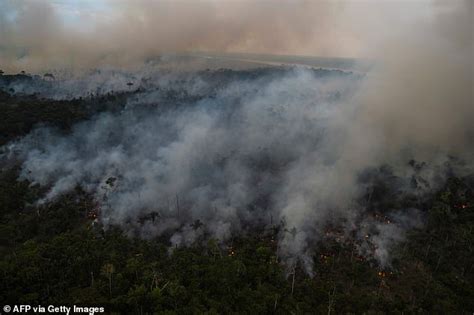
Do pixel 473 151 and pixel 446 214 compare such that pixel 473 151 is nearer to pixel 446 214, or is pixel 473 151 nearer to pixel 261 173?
pixel 446 214

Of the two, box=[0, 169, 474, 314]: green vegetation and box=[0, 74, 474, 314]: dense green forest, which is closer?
box=[0, 169, 474, 314]: green vegetation

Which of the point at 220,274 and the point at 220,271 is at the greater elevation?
the point at 220,271

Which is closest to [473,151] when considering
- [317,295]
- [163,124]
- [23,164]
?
[317,295]

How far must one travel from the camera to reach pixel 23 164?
129500 mm

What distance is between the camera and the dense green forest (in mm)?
67062

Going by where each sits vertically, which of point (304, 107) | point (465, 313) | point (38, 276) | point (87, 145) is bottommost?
point (465, 313)

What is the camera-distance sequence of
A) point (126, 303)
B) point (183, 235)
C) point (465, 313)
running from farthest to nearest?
point (183, 235) → point (465, 313) → point (126, 303)

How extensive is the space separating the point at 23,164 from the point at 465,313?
122 m

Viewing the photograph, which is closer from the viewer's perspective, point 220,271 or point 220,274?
point 220,274

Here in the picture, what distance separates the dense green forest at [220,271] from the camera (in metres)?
67.1

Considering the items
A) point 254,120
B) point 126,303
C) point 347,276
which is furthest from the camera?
point 254,120

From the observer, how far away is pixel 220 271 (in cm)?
7406

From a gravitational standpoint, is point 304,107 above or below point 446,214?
above

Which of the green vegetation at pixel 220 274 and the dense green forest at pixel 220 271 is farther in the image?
the dense green forest at pixel 220 271
